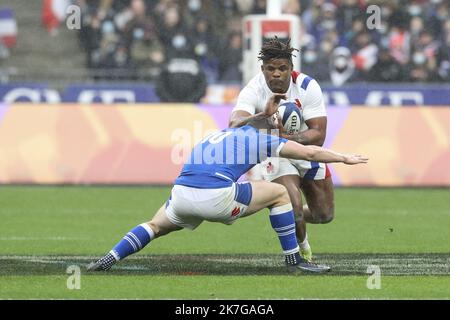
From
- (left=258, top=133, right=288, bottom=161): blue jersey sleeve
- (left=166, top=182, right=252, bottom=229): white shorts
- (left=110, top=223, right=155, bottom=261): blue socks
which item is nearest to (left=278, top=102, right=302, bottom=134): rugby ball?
(left=258, top=133, right=288, bottom=161): blue jersey sleeve

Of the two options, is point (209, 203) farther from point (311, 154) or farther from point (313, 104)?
point (313, 104)

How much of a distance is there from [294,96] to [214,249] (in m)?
2.13

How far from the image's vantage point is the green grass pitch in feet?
32.1

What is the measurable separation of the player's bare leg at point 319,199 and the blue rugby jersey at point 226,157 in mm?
1726

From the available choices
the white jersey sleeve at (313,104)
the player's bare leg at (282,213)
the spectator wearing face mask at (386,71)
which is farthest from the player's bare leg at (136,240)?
the spectator wearing face mask at (386,71)

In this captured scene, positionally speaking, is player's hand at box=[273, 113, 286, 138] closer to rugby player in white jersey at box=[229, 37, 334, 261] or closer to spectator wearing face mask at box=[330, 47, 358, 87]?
rugby player in white jersey at box=[229, 37, 334, 261]

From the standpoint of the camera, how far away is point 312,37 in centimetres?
2630

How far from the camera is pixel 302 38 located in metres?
26.0

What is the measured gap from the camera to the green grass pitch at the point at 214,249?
9773mm

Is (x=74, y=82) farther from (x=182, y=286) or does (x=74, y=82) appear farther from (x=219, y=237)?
(x=182, y=286)

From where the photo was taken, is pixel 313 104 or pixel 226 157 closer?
pixel 226 157

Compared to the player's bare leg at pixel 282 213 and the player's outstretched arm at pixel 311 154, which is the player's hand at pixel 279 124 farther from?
the player's outstretched arm at pixel 311 154

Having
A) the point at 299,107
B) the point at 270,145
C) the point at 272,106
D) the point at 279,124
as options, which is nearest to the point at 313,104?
the point at 299,107
